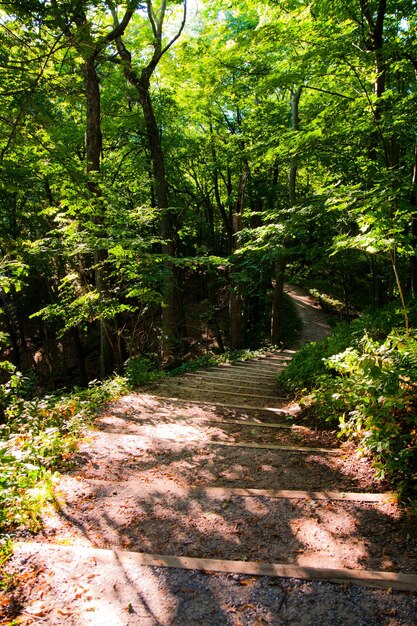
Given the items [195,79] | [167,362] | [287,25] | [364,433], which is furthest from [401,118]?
[195,79]

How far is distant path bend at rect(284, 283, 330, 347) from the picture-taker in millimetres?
15999

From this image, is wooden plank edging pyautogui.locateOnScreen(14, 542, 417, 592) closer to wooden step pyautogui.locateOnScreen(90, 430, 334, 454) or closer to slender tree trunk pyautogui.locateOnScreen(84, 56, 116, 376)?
wooden step pyautogui.locateOnScreen(90, 430, 334, 454)

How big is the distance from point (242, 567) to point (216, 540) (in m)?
0.39

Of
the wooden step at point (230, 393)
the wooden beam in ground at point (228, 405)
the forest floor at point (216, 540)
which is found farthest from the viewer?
the wooden step at point (230, 393)

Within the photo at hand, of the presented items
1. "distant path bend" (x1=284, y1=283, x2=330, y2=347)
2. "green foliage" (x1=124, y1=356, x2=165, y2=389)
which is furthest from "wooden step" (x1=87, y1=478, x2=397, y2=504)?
"distant path bend" (x1=284, y1=283, x2=330, y2=347)

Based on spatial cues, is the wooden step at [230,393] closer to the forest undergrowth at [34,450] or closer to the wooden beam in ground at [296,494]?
the forest undergrowth at [34,450]

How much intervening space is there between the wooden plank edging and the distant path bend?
13228mm

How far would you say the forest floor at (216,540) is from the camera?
2051 millimetres

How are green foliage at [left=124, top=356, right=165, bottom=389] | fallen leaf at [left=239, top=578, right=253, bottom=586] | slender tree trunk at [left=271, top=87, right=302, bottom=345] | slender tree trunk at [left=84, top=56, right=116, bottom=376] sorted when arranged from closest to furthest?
fallen leaf at [left=239, top=578, right=253, bottom=586] < green foliage at [left=124, top=356, right=165, bottom=389] < slender tree trunk at [left=84, top=56, right=116, bottom=376] < slender tree trunk at [left=271, top=87, right=302, bottom=345]

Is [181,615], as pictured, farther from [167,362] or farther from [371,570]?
[167,362]

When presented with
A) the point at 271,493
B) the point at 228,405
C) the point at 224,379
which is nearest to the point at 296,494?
the point at 271,493

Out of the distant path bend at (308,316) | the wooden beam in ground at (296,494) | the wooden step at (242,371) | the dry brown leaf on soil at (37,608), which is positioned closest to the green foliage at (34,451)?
the dry brown leaf on soil at (37,608)

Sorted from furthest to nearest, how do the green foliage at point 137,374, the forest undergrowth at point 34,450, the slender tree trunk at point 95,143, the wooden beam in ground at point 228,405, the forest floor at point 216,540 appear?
the slender tree trunk at point 95,143 < the green foliage at point 137,374 < the wooden beam in ground at point 228,405 < the forest undergrowth at point 34,450 < the forest floor at point 216,540

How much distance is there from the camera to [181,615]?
2035mm
